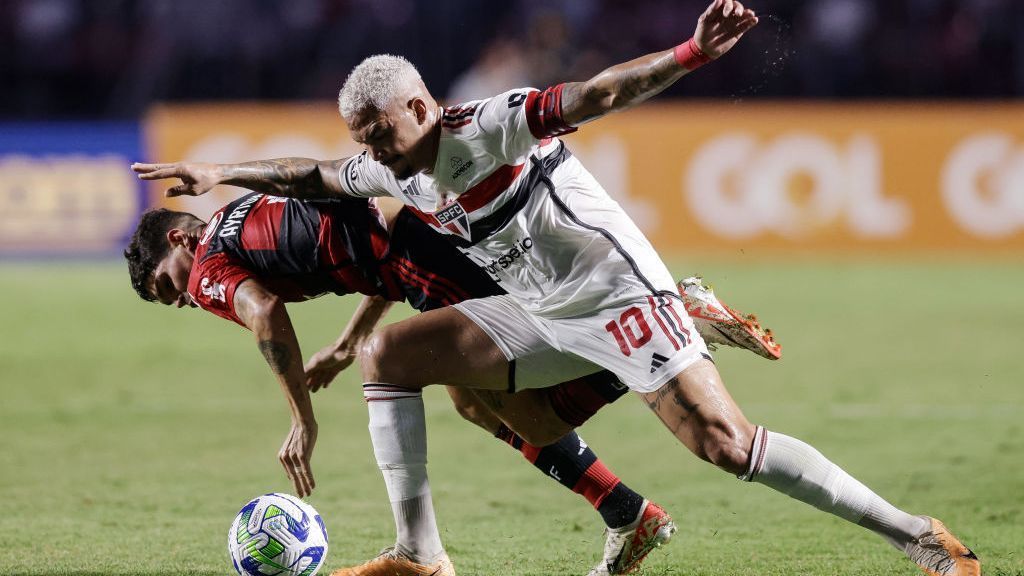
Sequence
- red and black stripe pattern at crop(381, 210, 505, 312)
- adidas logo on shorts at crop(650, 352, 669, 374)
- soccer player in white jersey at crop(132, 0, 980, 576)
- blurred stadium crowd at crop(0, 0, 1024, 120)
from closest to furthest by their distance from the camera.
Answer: soccer player in white jersey at crop(132, 0, 980, 576) < adidas logo on shorts at crop(650, 352, 669, 374) < red and black stripe pattern at crop(381, 210, 505, 312) < blurred stadium crowd at crop(0, 0, 1024, 120)

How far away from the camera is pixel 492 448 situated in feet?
28.0

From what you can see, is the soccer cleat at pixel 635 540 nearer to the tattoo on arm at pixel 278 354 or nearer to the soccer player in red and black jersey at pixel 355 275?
the soccer player in red and black jersey at pixel 355 275

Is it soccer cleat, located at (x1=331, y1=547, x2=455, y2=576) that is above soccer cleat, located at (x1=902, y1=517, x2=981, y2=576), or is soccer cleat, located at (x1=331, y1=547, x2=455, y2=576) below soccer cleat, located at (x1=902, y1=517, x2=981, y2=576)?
below

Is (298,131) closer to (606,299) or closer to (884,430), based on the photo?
(884,430)

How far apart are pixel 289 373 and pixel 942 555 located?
2.56 metres

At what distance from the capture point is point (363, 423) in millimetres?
9281

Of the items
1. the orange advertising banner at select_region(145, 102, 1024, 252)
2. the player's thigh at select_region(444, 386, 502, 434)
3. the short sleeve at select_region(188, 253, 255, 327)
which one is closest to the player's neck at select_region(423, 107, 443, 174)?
the short sleeve at select_region(188, 253, 255, 327)

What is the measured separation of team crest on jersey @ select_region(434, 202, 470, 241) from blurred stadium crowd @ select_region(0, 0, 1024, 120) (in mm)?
12922

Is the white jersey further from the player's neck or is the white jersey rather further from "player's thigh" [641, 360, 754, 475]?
"player's thigh" [641, 360, 754, 475]

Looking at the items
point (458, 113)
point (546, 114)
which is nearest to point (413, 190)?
point (458, 113)

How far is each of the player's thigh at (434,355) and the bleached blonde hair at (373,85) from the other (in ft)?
2.97

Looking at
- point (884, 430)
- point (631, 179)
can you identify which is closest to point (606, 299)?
point (884, 430)

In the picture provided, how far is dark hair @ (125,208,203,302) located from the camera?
614 centimetres

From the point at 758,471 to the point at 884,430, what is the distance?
401 cm
